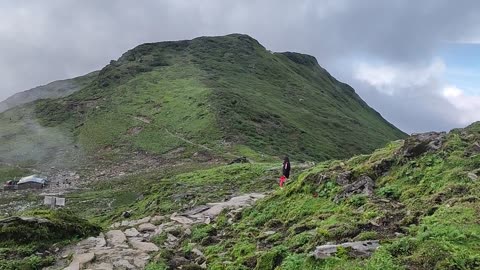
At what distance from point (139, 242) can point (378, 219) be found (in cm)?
915

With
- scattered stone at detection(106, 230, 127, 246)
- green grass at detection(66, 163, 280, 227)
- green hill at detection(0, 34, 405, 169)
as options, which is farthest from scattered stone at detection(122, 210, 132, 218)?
green hill at detection(0, 34, 405, 169)

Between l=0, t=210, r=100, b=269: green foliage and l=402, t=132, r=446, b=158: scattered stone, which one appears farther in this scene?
l=402, t=132, r=446, b=158: scattered stone

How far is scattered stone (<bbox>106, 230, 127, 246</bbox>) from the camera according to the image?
55.5 ft

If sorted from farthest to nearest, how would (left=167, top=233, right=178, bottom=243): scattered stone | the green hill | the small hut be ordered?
the green hill
the small hut
(left=167, top=233, right=178, bottom=243): scattered stone

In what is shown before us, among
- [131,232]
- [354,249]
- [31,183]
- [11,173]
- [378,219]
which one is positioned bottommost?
[31,183]

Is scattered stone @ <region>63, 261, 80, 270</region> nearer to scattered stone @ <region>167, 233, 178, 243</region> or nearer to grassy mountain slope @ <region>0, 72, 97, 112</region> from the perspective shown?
scattered stone @ <region>167, 233, 178, 243</region>

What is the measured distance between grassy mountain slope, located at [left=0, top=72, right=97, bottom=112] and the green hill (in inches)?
1128

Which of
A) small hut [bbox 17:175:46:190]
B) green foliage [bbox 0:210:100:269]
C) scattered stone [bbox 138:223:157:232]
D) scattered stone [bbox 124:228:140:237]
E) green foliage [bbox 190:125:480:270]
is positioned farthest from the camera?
small hut [bbox 17:175:46:190]

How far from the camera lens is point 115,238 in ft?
57.8

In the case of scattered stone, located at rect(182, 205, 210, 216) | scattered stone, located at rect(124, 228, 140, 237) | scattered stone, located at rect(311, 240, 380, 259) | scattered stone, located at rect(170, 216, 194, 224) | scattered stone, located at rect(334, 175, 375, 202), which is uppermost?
scattered stone, located at rect(334, 175, 375, 202)

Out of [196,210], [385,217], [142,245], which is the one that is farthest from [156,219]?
[385,217]

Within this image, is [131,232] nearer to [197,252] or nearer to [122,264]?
[122,264]

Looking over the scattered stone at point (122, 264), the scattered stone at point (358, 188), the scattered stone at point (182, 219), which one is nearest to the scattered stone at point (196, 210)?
the scattered stone at point (182, 219)

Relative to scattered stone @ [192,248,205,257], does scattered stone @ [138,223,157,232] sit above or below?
below
